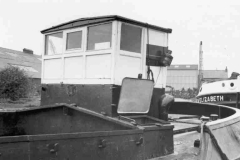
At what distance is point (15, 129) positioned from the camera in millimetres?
6172

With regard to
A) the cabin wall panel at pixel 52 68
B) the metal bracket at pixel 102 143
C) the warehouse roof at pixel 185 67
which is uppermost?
the warehouse roof at pixel 185 67

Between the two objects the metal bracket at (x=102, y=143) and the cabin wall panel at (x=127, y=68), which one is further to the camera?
the cabin wall panel at (x=127, y=68)

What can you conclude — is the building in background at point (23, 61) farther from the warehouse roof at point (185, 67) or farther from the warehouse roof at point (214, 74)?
the warehouse roof at point (214, 74)

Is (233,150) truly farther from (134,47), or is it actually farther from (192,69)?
(192,69)

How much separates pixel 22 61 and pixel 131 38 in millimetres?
31747

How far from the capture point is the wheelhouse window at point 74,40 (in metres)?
5.98

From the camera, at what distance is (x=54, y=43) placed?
664 cm

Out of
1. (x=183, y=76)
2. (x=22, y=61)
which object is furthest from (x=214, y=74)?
(x=22, y=61)

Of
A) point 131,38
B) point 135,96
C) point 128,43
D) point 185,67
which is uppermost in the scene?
point 185,67

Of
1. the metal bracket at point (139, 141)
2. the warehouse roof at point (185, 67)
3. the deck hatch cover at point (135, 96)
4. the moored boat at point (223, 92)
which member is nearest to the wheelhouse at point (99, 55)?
the deck hatch cover at point (135, 96)

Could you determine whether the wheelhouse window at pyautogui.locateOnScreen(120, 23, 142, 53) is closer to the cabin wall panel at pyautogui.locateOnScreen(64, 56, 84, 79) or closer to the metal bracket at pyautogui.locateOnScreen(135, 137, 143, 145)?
the cabin wall panel at pyautogui.locateOnScreen(64, 56, 84, 79)

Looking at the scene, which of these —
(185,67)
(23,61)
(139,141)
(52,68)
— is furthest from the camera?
(185,67)

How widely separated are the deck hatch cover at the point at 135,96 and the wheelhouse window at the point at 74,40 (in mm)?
1355

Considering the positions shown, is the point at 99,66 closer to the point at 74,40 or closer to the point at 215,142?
the point at 74,40
